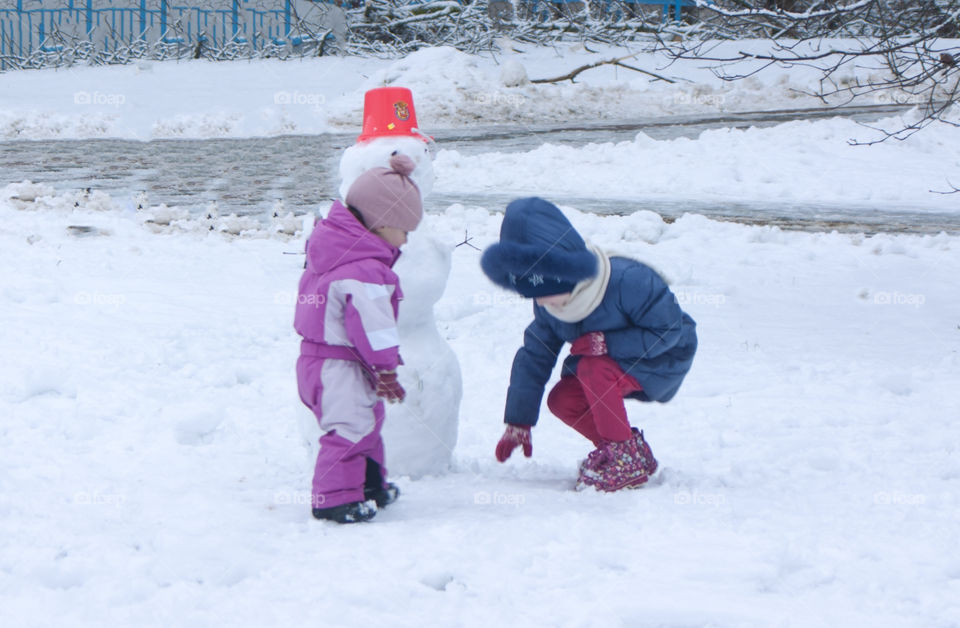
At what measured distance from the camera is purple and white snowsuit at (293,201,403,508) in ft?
9.12

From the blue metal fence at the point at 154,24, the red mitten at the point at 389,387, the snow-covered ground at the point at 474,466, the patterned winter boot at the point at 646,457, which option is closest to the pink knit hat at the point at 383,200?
the red mitten at the point at 389,387

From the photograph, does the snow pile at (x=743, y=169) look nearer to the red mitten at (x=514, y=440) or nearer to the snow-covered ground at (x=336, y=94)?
the snow-covered ground at (x=336, y=94)

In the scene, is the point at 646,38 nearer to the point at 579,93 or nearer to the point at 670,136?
the point at 579,93

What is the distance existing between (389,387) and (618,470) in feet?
2.95

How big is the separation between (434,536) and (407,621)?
0.48 metres

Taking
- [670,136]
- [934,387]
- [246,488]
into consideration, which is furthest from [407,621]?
[670,136]

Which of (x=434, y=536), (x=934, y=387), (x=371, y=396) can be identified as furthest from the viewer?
(x=934, y=387)

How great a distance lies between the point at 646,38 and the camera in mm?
22094

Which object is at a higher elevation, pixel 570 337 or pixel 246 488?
pixel 570 337

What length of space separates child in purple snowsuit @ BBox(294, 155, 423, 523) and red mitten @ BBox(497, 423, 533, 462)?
578mm

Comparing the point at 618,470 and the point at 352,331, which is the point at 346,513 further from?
the point at 618,470

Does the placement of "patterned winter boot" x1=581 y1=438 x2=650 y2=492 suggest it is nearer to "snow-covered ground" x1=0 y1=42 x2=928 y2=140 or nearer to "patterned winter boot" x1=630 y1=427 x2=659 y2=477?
"patterned winter boot" x1=630 y1=427 x2=659 y2=477

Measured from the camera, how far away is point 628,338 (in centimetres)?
322

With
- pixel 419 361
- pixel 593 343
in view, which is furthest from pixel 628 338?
pixel 419 361
